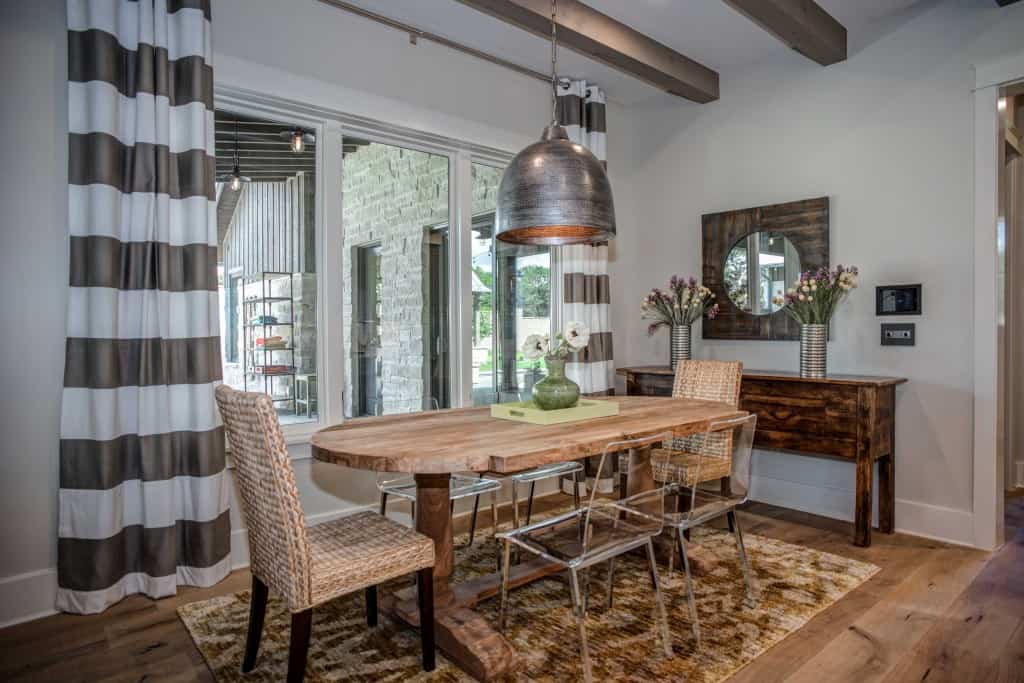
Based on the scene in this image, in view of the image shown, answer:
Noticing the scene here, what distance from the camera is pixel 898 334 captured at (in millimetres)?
3309

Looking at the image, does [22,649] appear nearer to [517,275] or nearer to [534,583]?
[534,583]

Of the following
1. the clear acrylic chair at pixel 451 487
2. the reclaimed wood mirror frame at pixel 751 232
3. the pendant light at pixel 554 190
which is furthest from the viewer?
the reclaimed wood mirror frame at pixel 751 232

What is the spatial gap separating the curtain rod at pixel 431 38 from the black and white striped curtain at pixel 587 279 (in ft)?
0.91

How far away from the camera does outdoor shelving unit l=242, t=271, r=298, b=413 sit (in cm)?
304

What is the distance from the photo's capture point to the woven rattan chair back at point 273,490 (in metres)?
1.63

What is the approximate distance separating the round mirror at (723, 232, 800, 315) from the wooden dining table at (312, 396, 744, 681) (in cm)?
152

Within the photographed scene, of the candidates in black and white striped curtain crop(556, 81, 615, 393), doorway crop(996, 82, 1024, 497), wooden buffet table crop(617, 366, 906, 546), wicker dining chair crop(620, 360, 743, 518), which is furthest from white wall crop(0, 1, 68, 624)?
doorway crop(996, 82, 1024, 497)

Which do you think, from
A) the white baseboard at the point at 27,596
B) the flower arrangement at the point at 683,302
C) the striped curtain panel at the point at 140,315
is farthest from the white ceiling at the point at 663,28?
the white baseboard at the point at 27,596

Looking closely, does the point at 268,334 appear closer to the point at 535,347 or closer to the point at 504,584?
the point at 535,347

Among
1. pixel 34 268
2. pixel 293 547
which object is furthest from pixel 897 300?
pixel 34 268

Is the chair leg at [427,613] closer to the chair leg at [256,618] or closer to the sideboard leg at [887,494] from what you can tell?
the chair leg at [256,618]

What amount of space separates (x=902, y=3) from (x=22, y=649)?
189 inches

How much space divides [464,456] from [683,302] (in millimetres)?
2601

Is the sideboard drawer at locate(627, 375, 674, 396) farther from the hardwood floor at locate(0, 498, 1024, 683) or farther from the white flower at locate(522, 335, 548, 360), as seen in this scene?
the white flower at locate(522, 335, 548, 360)
